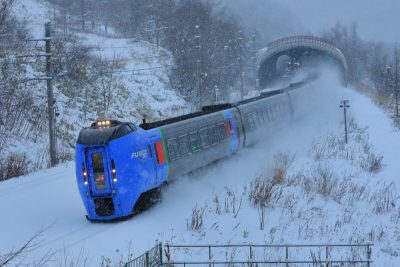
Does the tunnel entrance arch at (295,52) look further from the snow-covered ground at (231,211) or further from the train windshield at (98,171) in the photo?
the train windshield at (98,171)

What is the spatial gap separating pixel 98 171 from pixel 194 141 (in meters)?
4.93

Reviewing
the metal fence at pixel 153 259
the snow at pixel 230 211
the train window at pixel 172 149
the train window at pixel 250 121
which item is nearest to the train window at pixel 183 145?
the train window at pixel 172 149

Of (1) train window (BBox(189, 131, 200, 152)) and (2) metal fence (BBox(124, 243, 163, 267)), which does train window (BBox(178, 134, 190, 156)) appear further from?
(2) metal fence (BBox(124, 243, 163, 267))

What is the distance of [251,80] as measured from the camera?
80875 millimetres

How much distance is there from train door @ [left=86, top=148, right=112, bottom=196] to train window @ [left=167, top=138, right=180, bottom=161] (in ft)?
8.72

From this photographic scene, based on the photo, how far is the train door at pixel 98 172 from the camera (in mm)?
12148

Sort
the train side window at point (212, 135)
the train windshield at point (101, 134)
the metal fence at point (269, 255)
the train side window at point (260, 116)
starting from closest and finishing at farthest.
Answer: the metal fence at point (269, 255)
the train windshield at point (101, 134)
the train side window at point (212, 135)
the train side window at point (260, 116)

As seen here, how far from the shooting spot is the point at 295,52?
74.0 metres

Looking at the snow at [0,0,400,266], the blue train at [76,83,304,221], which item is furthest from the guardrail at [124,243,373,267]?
the blue train at [76,83,304,221]

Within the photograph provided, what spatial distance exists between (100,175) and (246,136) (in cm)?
1074

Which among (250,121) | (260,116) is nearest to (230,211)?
(250,121)

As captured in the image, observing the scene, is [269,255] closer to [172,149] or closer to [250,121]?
[172,149]

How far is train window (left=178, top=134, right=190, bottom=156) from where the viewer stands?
1536cm

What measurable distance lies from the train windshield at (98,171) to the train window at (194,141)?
453cm
